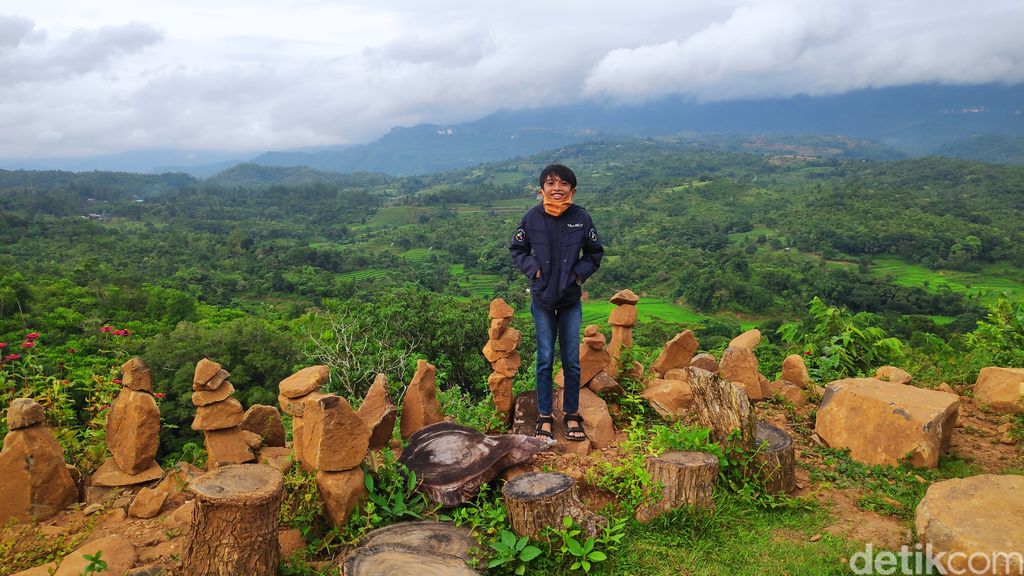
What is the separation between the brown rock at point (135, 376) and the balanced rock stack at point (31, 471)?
0.57 meters

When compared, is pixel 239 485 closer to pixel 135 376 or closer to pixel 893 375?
pixel 135 376

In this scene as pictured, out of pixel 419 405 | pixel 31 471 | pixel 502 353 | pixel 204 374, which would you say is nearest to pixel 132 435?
pixel 31 471

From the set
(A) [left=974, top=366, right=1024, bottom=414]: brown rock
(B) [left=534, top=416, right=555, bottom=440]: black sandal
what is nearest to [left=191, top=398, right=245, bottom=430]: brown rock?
(B) [left=534, top=416, right=555, bottom=440]: black sandal

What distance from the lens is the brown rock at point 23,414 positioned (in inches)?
154

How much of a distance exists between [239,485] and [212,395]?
5.14 ft

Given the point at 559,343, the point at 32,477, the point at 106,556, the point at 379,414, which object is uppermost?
the point at 559,343

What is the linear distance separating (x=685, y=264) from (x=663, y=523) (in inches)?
2026

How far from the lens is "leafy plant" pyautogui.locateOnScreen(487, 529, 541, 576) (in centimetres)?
322

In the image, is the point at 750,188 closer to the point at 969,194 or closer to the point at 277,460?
the point at 969,194

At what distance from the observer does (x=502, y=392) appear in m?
5.48

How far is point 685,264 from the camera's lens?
52406 millimetres

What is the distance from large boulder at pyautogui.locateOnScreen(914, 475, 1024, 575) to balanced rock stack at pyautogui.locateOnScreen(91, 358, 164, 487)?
5.64 m

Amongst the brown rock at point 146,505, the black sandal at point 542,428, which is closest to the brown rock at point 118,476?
the brown rock at point 146,505

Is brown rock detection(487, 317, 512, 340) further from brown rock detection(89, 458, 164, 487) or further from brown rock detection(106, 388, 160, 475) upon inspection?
brown rock detection(89, 458, 164, 487)
